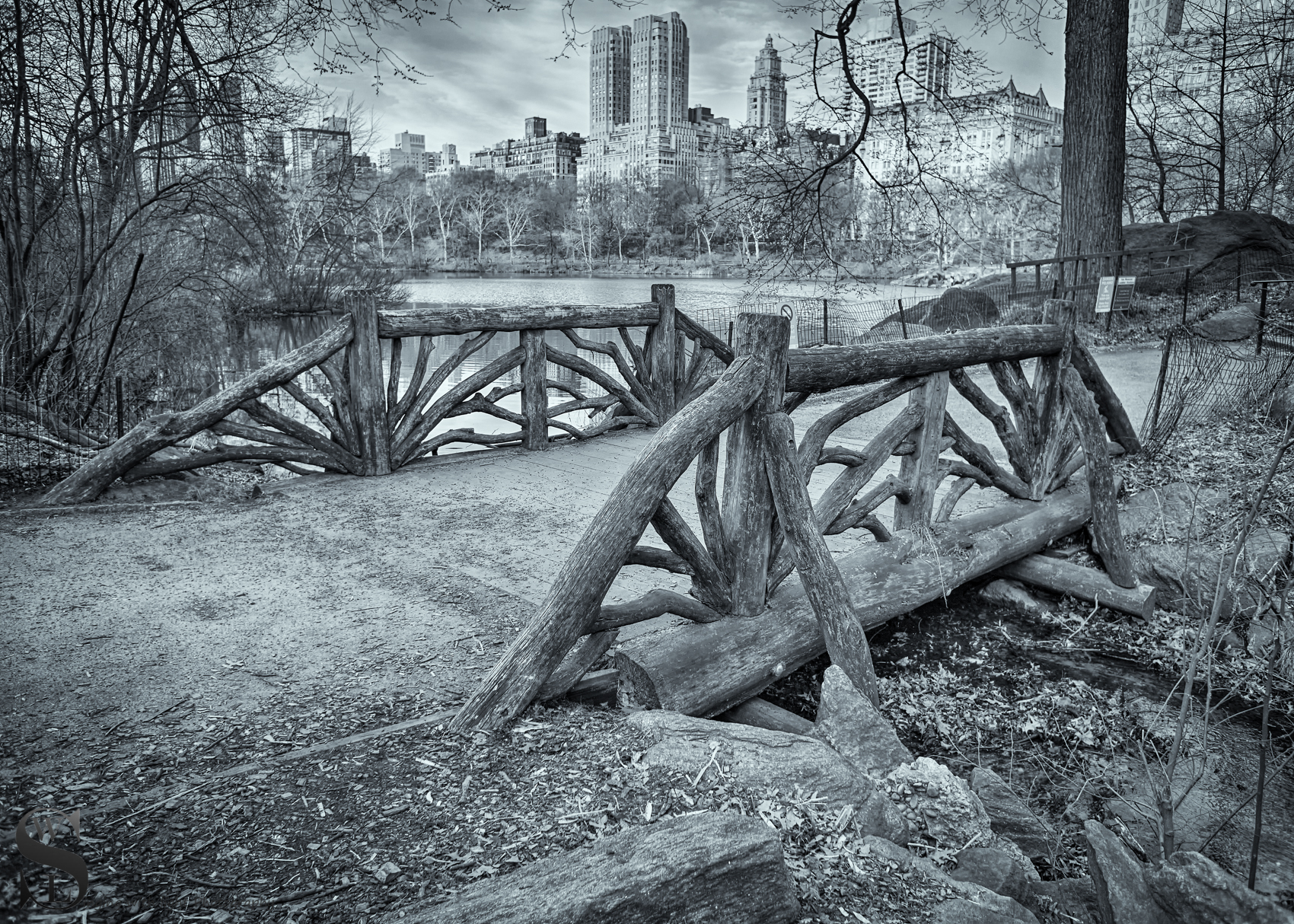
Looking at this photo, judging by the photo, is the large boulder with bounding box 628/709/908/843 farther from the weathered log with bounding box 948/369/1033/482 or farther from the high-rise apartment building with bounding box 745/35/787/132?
the high-rise apartment building with bounding box 745/35/787/132

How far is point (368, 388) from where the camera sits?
23.3 feet

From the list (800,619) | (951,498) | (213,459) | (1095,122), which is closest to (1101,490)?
(951,498)

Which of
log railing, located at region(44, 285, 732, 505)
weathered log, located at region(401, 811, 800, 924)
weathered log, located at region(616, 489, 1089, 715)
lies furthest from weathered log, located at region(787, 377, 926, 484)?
log railing, located at region(44, 285, 732, 505)

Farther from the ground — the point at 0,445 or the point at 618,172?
the point at 618,172

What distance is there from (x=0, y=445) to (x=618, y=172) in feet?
295

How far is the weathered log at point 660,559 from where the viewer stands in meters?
3.66

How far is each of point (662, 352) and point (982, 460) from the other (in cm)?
408

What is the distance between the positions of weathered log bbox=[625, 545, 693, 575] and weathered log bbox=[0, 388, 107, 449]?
527 centimetres

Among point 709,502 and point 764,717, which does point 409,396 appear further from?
point 764,717

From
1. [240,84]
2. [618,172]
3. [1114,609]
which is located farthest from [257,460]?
[618,172]

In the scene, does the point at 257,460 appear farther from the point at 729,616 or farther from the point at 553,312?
the point at 729,616

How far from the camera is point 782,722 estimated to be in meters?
3.74

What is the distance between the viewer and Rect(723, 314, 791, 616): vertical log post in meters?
3.78

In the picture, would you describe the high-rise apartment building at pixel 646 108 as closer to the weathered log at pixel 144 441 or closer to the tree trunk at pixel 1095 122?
the weathered log at pixel 144 441
